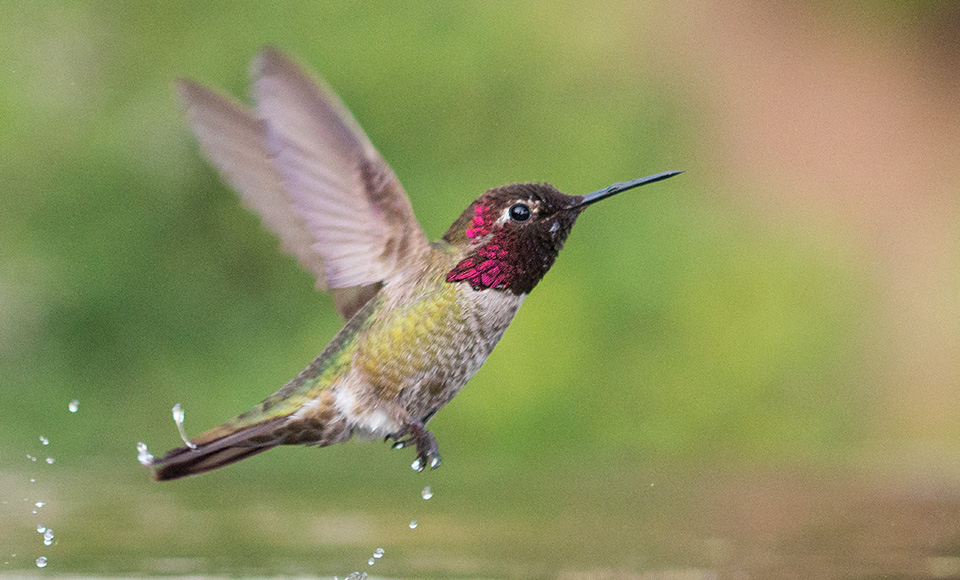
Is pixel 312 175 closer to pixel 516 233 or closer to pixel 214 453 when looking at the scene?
pixel 516 233

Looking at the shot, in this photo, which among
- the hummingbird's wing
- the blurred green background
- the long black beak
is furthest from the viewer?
the blurred green background

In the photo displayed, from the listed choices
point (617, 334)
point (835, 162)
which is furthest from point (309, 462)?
point (835, 162)

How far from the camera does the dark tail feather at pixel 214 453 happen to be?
5.46ft

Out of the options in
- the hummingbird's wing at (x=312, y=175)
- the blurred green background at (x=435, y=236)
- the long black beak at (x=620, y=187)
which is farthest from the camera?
the blurred green background at (x=435, y=236)

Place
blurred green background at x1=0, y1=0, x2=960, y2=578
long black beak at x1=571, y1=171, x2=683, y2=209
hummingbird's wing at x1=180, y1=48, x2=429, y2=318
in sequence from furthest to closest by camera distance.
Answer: blurred green background at x1=0, y1=0, x2=960, y2=578
hummingbird's wing at x1=180, y1=48, x2=429, y2=318
long black beak at x1=571, y1=171, x2=683, y2=209

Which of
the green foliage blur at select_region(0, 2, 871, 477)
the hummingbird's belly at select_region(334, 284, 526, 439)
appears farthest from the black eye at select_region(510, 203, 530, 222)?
the green foliage blur at select_region(0, 2, 871, 477)

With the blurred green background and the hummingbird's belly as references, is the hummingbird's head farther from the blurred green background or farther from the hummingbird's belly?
the blurred green background

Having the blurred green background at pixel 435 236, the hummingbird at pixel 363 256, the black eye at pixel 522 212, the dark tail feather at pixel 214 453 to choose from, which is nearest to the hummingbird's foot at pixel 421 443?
the hummingbird at pixel 363 256

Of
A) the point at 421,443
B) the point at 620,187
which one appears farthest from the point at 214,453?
the point at 620,187

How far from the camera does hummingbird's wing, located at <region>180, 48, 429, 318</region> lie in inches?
63.9

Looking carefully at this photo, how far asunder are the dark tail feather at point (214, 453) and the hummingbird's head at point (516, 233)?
353mm

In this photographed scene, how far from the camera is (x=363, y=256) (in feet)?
5.72

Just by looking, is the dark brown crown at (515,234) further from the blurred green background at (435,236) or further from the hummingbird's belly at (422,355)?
the blurred green background at (435,236)

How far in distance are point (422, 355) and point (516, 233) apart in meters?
0.23
